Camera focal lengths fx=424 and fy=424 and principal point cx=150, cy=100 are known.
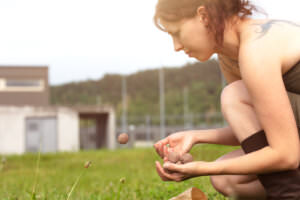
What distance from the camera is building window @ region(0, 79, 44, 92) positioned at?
2888 centimetres

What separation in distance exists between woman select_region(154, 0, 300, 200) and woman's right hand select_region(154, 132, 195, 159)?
0.21m

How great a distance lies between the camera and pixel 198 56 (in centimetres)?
173

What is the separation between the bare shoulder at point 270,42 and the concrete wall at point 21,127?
67.2ft

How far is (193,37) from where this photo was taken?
1656mm

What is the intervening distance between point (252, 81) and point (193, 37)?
30cm

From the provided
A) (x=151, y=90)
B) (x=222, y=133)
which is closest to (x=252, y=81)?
(x=222, y=133)

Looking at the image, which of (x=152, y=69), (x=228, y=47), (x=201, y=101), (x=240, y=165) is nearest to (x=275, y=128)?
(x=240, y=165)

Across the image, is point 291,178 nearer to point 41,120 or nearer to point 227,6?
point 227,6

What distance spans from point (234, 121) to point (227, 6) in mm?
461

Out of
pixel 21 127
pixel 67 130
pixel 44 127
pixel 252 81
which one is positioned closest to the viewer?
pixel 252 81

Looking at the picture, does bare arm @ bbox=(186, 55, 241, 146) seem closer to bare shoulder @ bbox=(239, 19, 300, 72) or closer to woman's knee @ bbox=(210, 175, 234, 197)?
woman's knee @ bbox=(210, 175, 234, 197)

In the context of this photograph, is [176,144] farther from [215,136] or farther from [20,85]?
[20,85]

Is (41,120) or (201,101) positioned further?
(201,101)

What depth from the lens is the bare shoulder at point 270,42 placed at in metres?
1.53
